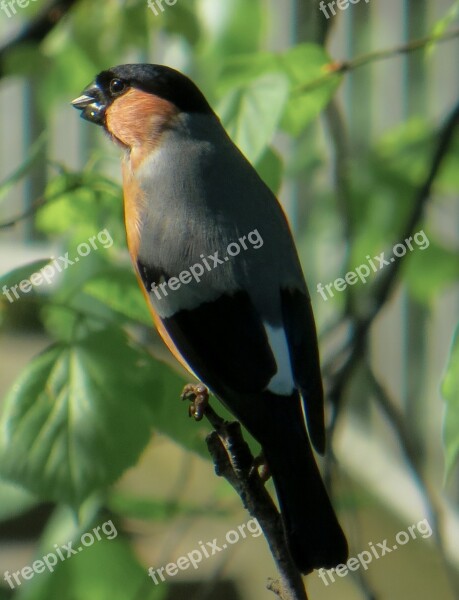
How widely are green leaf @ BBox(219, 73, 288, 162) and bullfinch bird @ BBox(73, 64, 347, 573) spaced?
7cm

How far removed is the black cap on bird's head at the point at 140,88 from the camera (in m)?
1.42

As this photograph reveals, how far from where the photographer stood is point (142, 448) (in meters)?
1.06

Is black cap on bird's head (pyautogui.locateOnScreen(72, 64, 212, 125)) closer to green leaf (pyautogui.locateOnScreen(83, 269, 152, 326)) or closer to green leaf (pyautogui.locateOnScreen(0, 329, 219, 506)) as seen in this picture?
green leaf (pyautogui.locateOnScreen(83, 269, 152, 326))

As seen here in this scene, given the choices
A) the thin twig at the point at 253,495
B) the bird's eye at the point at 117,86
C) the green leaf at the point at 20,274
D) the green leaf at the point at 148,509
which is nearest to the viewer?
the thin twig at the point at 253,495

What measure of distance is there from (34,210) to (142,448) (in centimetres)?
29

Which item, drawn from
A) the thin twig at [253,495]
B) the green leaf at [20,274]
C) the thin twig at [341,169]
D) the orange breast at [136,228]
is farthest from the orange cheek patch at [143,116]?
the thin twig at [253,495]

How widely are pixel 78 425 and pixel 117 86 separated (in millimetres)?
605

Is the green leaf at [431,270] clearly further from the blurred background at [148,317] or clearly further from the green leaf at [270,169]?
the green leaf at [270,169]

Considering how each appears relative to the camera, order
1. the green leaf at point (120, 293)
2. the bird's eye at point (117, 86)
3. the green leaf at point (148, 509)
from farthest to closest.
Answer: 1. the bird's eye at point (117, 86)
2. the green leaf at point (148, 509)
3. the green leaf at point (120, 293)

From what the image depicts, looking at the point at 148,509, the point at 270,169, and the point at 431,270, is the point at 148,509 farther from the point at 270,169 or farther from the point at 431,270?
the point at 431,270

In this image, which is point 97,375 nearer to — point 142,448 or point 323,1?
point 142,448

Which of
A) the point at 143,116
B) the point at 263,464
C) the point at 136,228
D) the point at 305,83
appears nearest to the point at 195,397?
the point at 263,464

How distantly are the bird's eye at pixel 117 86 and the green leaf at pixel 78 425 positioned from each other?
1.72 ft

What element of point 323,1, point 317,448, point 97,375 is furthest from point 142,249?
point 323,1
